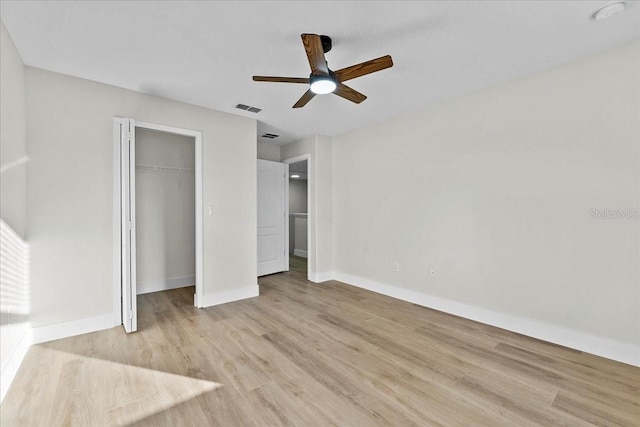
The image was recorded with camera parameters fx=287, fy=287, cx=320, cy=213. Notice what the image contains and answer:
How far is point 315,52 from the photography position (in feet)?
6.46

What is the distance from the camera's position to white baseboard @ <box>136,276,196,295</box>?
13.7 feet

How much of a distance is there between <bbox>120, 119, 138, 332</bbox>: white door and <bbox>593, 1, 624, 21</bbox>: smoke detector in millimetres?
3935

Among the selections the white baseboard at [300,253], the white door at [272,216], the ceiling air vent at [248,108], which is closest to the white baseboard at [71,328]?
the white door at [272,216]

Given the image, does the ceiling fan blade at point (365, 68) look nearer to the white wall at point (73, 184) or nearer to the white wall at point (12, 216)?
the white wall at point (73, 184)

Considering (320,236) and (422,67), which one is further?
(320,236)

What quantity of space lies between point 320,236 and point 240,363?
9.27 feet

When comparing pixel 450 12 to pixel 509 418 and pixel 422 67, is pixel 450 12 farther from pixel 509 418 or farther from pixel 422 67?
pixel 509 418

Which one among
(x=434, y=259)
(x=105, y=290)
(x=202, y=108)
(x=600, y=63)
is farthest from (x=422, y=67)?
(x=105, y=290)

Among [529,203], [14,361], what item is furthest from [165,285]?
[529,203]

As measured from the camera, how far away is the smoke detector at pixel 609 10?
187 cm

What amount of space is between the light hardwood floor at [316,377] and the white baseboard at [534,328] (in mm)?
88

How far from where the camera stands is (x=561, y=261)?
2637mm

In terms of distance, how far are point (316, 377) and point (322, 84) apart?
226 centimetres

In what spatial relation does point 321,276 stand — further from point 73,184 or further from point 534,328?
point 73,184
